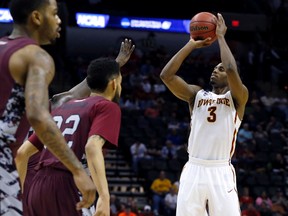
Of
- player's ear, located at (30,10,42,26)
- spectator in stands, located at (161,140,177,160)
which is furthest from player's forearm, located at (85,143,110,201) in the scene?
spectator in stands, located at (161,140,177,160)

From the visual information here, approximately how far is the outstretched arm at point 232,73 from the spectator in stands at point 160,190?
362 inches

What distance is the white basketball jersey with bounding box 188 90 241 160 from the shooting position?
6902mm

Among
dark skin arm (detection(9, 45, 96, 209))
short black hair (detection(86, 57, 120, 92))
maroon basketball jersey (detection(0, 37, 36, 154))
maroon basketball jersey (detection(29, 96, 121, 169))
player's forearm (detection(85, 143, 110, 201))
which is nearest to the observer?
dark skin arm (detection(9, 45, 96, 209))

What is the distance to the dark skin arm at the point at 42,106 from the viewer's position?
3648 millimetres

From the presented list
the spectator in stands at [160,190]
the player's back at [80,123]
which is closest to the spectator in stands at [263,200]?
the spectator in stands at [160,190]

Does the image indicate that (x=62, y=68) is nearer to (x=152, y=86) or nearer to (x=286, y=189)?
(x=152, y=86)

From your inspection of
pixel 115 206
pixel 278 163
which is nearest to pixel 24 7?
pixel 115 206

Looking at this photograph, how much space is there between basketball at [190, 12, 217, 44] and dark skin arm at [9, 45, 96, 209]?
356 centimetres

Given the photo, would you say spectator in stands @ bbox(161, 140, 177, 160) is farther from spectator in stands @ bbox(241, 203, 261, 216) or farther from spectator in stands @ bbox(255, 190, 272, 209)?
spectator in stands @ bbox(241, 203, 261, 216)

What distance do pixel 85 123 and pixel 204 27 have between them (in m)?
2.73

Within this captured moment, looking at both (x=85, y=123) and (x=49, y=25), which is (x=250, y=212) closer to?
(x=85, y=123)

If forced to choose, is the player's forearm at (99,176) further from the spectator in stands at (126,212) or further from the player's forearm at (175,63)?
the spectator in stands at (126,212)

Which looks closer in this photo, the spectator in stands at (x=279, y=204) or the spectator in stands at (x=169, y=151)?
the spectator in stands at (x=279, y=204)

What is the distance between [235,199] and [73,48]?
19429mm
